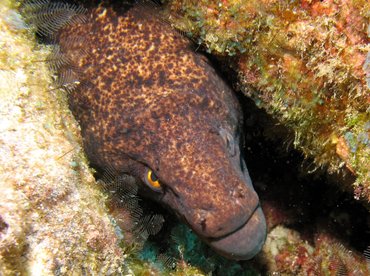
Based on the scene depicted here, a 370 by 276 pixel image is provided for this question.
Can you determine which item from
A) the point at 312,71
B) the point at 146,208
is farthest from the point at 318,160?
the point at 146,208

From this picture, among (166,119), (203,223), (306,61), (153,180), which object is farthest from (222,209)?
(306,61)

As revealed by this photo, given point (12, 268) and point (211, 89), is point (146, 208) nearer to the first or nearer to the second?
point (211, 89)

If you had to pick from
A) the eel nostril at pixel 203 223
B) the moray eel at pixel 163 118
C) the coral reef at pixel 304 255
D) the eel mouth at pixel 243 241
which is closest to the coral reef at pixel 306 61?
the moray eel at pixel 163 118

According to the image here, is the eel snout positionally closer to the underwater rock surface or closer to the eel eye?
the eel eye

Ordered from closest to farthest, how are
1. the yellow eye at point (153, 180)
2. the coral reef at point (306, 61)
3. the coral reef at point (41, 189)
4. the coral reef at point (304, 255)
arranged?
the coral reef at point (41, 189) → the coral reef at point (306, 61) → the yellow eye at point (153, 180) → the coral reef at point (304, 255)

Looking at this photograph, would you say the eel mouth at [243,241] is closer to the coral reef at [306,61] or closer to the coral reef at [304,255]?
the coral reef at [306,61]

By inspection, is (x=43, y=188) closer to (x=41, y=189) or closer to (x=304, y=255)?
(x=41, y=189)
